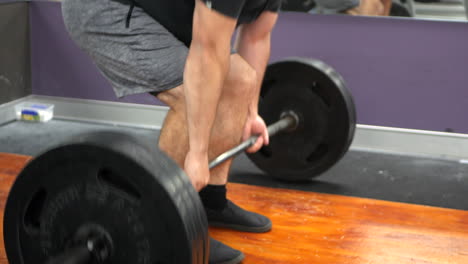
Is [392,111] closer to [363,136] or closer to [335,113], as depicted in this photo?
[363,136]

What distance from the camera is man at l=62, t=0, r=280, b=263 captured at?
138cm

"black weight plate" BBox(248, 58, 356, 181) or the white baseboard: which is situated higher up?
"black weight plate" BBox(248, 58, 356, 181)

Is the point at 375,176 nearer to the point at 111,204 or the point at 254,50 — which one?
the point at 254,50

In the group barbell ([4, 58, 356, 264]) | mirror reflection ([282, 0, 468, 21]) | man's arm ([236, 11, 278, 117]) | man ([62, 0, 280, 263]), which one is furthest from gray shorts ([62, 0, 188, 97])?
mirror reflection ([282, 0, 468, 21])

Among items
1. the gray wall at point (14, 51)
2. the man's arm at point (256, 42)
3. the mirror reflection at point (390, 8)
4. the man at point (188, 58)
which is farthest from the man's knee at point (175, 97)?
the gray wall at point (14, 51)

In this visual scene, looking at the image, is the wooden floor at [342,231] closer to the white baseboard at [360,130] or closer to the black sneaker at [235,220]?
the black sneaker at [235,220]

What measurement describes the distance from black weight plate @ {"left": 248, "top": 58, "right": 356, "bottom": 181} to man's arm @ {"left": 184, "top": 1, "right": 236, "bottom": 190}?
952 millimetres

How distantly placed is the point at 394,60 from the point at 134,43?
1629 millimetres

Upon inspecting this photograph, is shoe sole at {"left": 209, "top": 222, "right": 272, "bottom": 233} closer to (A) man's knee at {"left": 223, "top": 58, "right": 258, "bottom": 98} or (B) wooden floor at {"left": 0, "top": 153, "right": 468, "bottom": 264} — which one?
(B) wooden floor at {"left": 0, "top": 153, "right": 468, "bottom": 264}

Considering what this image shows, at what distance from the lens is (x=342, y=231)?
1.98 meters

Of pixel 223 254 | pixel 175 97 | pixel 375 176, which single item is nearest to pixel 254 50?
pixel 175 97

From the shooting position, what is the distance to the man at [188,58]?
1.38 m

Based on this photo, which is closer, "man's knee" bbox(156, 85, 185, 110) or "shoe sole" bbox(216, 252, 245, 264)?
"man's knee" bbox(156, 85, 185, 110)

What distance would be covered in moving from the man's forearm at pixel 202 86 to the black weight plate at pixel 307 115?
3.12ft
